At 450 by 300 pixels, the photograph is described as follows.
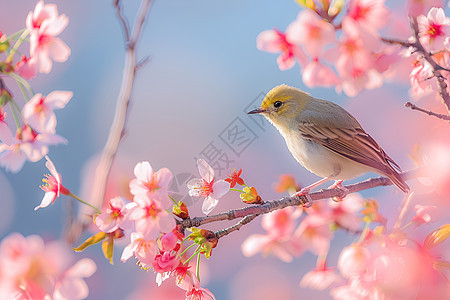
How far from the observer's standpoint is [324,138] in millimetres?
2264

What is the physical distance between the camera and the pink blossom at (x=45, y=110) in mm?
1547

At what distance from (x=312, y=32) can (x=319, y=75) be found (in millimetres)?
395

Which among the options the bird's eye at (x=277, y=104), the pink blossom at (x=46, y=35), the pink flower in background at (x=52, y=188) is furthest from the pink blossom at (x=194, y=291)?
the bird's eye at (x=277, y=104)

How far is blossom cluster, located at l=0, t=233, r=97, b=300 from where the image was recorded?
1370 mm

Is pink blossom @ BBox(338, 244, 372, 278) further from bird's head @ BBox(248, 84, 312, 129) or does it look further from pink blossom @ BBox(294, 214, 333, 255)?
bird's head @ BBox(248, 84, 312, 129)

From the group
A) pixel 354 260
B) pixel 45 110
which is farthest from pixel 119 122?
pixel 354 260

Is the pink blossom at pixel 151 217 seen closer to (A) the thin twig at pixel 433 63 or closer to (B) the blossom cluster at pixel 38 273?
(B) the blossom cluster at pixel 38 273

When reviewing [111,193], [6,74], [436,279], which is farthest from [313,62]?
[111,193]

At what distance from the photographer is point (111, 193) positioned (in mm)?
2502

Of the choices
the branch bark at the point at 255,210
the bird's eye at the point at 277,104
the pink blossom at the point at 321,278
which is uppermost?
the bird's eye at the point at 277,104

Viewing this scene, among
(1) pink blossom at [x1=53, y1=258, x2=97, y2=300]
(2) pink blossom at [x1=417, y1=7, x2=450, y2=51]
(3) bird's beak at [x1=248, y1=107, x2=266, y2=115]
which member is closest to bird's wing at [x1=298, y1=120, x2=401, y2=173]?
(3) bird's beak at [x1=248, y1=107, x2=266, y2=115]

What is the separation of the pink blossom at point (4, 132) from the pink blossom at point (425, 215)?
1542 mm

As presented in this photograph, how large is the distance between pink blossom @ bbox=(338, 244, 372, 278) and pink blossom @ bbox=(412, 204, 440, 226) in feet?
Answer: 0.75

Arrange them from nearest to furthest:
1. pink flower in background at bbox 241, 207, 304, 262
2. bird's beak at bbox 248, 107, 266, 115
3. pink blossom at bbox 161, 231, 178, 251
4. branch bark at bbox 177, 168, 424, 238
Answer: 1. pink blossom at bbox 161, 231, 178, 251
2. branch bark at bbox 177, 168, 424, 238
3. pink flower in background at bbox 241, 207, 304, 262
4. bird's beak at bbox 248, 107, 266, 115
